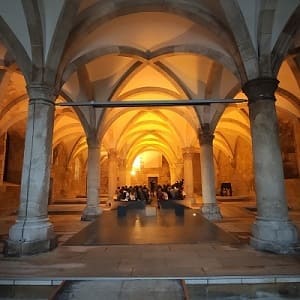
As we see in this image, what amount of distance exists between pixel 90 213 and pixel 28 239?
5.02 m

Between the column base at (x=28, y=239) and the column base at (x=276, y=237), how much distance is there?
12.8 feet

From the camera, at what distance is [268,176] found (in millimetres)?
4574

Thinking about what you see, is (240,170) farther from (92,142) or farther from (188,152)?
(92,142)

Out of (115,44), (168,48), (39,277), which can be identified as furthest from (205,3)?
(39,277)

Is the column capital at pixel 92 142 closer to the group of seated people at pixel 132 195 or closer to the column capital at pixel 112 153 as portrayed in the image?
the group of seated people at pixel 132 195

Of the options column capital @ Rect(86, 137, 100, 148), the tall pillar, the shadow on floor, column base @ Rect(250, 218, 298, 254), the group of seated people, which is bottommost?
the shadow on floor

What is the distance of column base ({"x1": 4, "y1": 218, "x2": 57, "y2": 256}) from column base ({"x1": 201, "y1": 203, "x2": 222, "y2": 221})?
5713 millimetres

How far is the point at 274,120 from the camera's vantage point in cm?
475

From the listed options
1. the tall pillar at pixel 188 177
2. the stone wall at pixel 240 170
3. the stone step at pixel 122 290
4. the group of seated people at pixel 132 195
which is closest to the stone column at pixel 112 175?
the group of seated people at pixel 132 195

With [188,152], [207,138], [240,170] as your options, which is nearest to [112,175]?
[188,152]

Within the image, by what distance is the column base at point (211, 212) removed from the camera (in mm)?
8484

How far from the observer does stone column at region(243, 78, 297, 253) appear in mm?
4282

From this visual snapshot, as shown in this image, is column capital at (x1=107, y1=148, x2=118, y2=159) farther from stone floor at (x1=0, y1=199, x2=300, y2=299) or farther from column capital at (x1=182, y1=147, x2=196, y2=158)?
stone floor at (x1=0, y1=199, x2=300, y2=299)

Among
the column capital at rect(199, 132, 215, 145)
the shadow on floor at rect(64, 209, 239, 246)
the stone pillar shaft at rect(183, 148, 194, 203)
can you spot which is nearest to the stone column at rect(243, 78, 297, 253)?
the shadow on floor at rect(64, 209, 239, 246)
